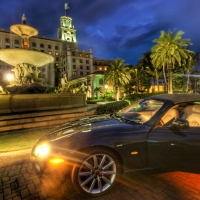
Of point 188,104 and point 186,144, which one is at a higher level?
point 188,104

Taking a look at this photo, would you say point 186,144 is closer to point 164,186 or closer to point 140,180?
point 164,186

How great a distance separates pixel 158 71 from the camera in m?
45.0

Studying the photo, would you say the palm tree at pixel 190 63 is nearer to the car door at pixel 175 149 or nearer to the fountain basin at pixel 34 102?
the fountain basin at pixel 34 102

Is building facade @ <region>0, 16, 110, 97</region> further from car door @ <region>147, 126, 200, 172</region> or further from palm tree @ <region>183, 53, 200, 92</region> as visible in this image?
car door @ <region>147, 126, 200, 172</region>

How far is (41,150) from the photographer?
2.59 meters

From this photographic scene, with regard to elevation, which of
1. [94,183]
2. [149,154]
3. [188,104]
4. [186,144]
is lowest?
[94,183]

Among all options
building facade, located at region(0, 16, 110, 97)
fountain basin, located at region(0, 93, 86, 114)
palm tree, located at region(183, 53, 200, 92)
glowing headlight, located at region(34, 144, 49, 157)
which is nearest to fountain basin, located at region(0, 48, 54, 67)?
fountain basin, located at region(0, 93, 86, 114)

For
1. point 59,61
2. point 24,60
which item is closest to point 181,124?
point 24,60

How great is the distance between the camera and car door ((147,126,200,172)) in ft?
8.26

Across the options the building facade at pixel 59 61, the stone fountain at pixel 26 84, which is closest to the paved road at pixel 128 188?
the stone fountain at pixel 26 84

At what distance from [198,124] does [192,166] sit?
0.76 m

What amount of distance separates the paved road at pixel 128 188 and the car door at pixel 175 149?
303 millimetres

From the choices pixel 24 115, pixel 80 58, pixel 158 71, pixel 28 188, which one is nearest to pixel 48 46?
pixel 80 58

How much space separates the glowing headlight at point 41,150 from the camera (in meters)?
2.48
